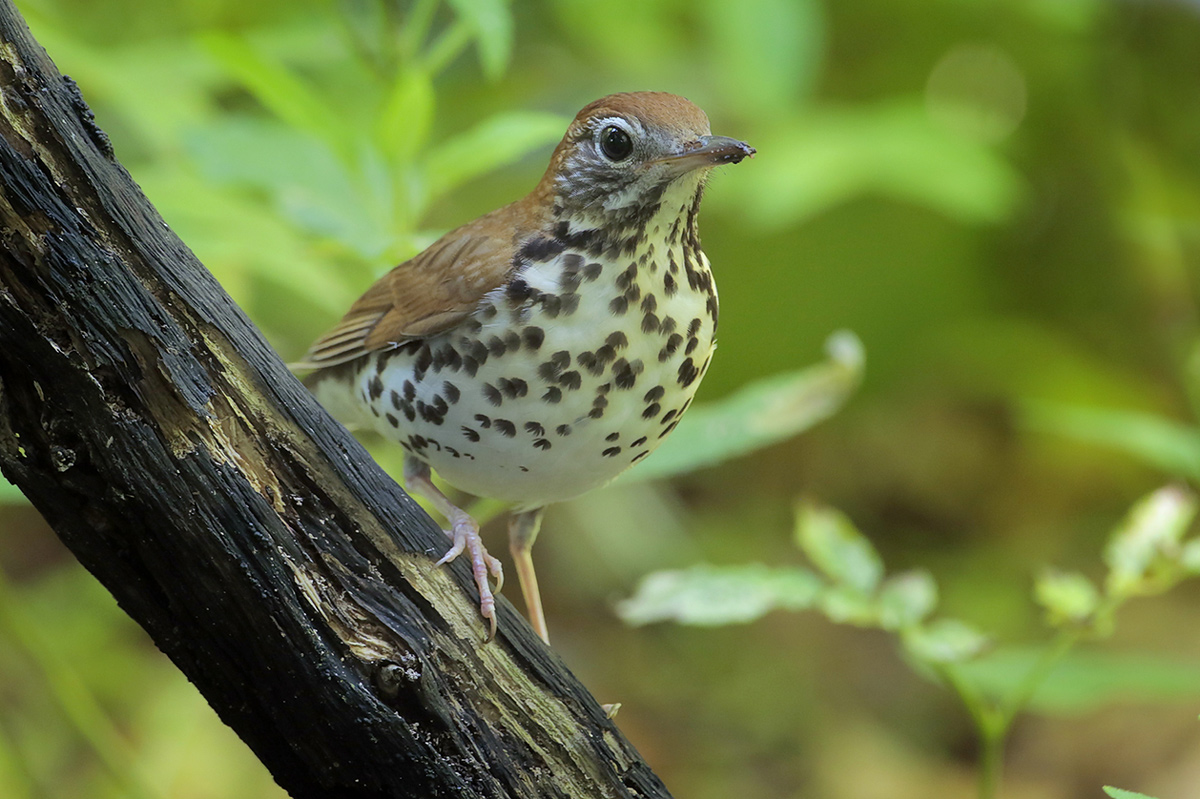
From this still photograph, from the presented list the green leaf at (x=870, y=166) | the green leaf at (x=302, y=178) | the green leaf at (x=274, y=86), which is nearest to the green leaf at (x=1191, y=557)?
the green leaf at (x=302, y=178)

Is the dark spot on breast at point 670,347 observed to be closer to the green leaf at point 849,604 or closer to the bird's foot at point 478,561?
the bird's foot at point 478,561

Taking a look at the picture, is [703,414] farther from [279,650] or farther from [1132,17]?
[1132,17]

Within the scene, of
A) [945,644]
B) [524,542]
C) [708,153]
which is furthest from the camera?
[524,542]

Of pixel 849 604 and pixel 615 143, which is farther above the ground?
pixel 615 143

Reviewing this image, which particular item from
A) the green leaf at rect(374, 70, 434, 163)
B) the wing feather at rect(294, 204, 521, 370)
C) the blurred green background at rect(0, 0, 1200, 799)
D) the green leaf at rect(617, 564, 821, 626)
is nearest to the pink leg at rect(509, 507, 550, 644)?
the green leaf at rect(617, 564, 821, 626)

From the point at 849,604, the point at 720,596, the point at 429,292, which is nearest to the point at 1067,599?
the point at 849,604

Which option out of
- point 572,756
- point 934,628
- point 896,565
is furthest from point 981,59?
point 572,756

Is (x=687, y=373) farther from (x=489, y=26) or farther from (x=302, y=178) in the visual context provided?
(x=302, y=178)
